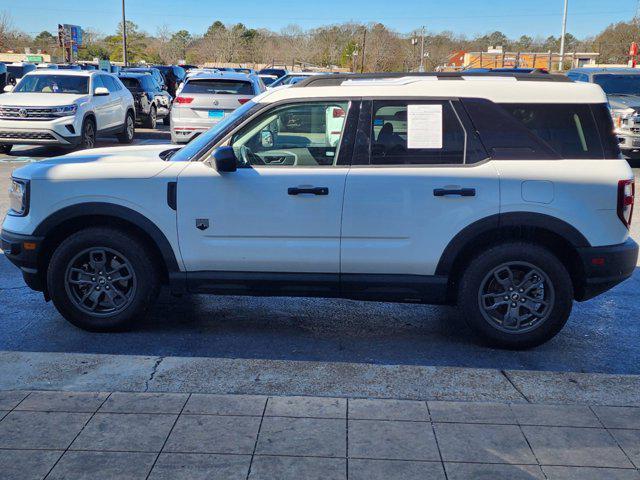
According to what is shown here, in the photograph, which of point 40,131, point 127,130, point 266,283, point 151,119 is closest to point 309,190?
point 266,283

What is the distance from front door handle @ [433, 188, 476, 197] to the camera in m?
5.04

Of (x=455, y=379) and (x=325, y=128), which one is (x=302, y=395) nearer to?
(x=455, y=379)

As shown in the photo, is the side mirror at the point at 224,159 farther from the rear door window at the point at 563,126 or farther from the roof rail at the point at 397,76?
the rear door window at the point at 563,126

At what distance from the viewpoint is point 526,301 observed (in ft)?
17.0

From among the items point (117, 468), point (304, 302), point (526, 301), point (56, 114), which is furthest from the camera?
point (56, 114)

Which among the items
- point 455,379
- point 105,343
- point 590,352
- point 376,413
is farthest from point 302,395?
point 590,352

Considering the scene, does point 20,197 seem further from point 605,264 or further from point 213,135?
point 605,264

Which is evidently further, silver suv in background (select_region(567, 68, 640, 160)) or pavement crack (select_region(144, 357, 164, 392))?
silver suv in background (select_region(567, 68, 640, 160))

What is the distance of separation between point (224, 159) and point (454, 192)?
1584mm

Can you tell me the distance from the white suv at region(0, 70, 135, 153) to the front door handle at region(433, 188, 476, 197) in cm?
1170

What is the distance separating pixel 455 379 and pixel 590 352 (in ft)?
4.12

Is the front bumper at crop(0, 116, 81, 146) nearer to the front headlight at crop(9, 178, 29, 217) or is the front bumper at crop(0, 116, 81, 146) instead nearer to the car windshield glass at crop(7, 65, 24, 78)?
the front headlight at crop(9, 178, 29, 217)

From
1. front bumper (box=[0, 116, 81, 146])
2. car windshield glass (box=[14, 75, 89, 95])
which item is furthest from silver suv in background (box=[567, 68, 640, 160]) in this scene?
car windshield glass (box=[14, 75, 89, 95])

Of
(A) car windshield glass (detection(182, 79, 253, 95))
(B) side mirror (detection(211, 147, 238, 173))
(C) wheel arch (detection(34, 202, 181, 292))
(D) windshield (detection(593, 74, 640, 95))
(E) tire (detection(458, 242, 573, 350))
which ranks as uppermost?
(D) windshield (detection(593, 74, 640, 95))
